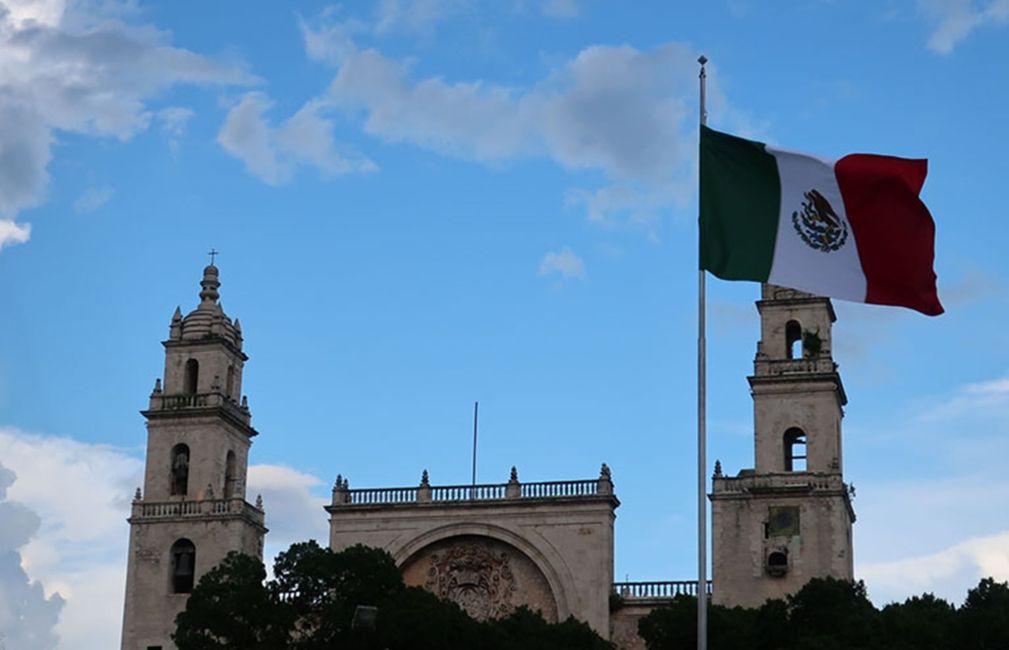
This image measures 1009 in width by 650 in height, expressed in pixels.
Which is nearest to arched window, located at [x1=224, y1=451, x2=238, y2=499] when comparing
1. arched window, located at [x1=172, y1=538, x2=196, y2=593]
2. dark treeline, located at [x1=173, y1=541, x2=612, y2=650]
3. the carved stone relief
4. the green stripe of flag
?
arched window, located at [x1=172, y1=538, x2=196, y2=593]

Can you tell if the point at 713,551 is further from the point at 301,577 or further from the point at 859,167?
the point at 859,167

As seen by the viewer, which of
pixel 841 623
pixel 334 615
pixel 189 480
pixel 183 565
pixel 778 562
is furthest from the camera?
pixel 189 480

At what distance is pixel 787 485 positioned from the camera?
6869 centimetres

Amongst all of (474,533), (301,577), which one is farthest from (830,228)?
(474,533)

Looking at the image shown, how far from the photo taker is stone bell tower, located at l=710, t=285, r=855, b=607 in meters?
67.9

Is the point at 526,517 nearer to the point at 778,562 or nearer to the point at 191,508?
the point at 778,562

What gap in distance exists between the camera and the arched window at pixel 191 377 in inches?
3027

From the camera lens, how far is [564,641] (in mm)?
60500

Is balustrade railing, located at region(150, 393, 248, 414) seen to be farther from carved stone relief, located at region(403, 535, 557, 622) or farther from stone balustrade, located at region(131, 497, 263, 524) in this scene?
carved stone relief, located at region(403, 535, 557, 622)

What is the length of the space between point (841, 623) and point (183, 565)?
30118 mm

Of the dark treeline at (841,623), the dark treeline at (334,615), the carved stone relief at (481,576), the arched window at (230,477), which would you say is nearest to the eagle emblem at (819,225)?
the dark treeline at (841,623)

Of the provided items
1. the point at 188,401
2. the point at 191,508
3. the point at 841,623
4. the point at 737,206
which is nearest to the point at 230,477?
the point at 191,508

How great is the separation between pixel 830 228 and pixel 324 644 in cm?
3659

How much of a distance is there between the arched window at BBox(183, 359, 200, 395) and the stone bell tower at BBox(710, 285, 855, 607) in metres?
23.5
